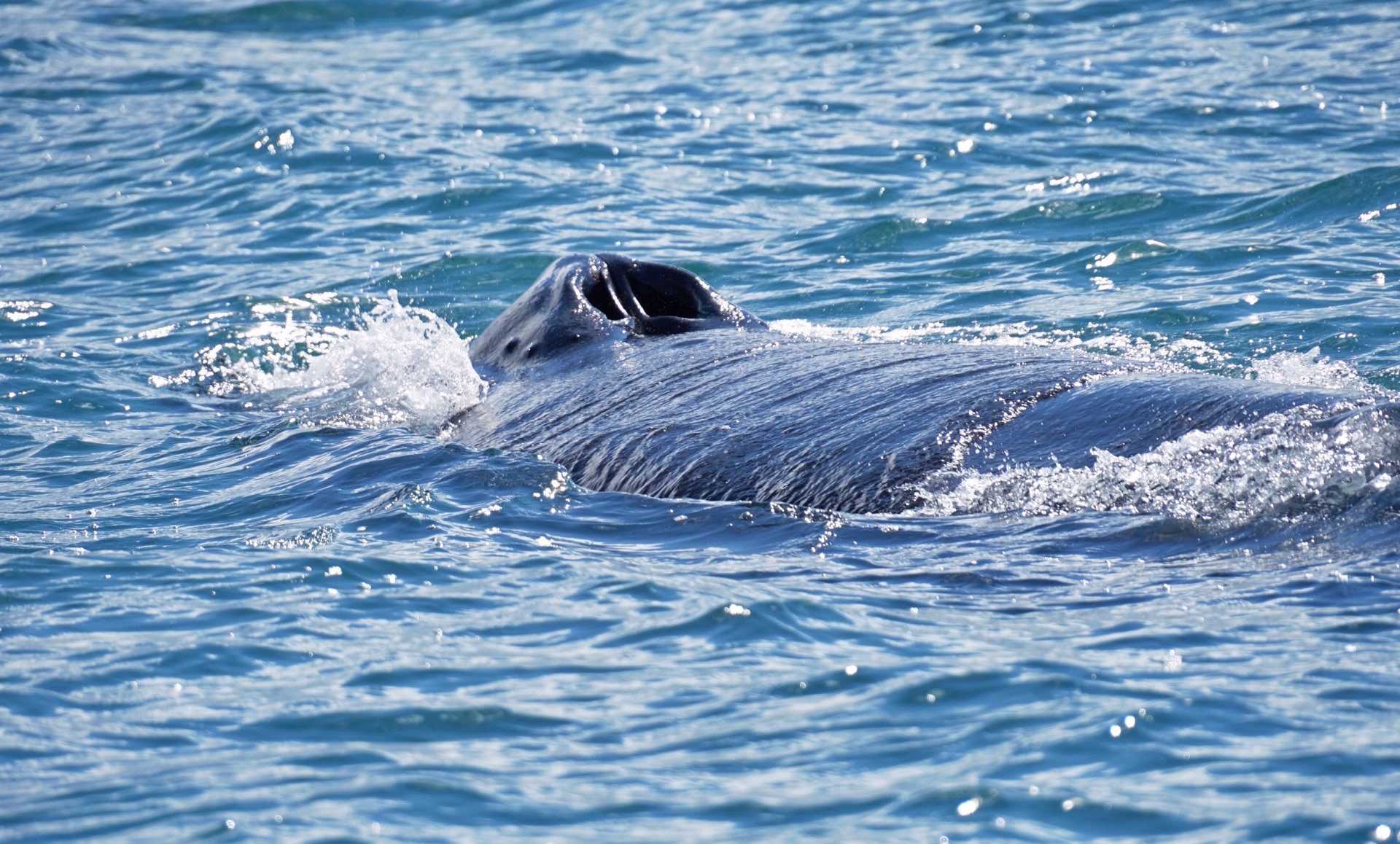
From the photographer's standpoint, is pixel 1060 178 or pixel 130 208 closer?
pixel 1060 178

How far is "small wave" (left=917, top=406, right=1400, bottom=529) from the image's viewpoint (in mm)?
5613

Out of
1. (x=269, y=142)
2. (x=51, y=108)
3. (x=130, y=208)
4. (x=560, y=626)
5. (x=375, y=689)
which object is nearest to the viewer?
(x=375, y=689)

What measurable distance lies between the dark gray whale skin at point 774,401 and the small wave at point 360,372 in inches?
9.9

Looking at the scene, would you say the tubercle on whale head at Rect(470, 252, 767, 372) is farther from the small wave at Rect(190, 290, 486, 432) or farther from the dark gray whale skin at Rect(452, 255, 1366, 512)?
the small wave at Rect(190, 290, 486, 432)

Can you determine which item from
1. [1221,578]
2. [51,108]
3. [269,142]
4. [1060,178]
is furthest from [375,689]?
[51,108]

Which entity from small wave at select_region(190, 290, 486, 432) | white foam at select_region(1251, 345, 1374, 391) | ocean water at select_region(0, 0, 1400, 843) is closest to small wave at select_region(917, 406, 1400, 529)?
ocean water at select_region(0, 0, 1400, 843)

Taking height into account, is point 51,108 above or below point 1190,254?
above

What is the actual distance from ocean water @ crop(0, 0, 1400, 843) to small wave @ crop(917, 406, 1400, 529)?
2 centimetres

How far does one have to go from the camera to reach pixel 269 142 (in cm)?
1806

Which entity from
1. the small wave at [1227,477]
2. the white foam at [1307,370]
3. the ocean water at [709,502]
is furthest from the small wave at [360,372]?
Result: the white foam at [1307,370]

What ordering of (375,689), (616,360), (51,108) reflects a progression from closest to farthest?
(375,689)
(616,360)
(51,108)

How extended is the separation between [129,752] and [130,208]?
12.6 metres

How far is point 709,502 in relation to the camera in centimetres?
695

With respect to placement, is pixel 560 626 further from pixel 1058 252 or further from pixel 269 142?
pixel 269 142
